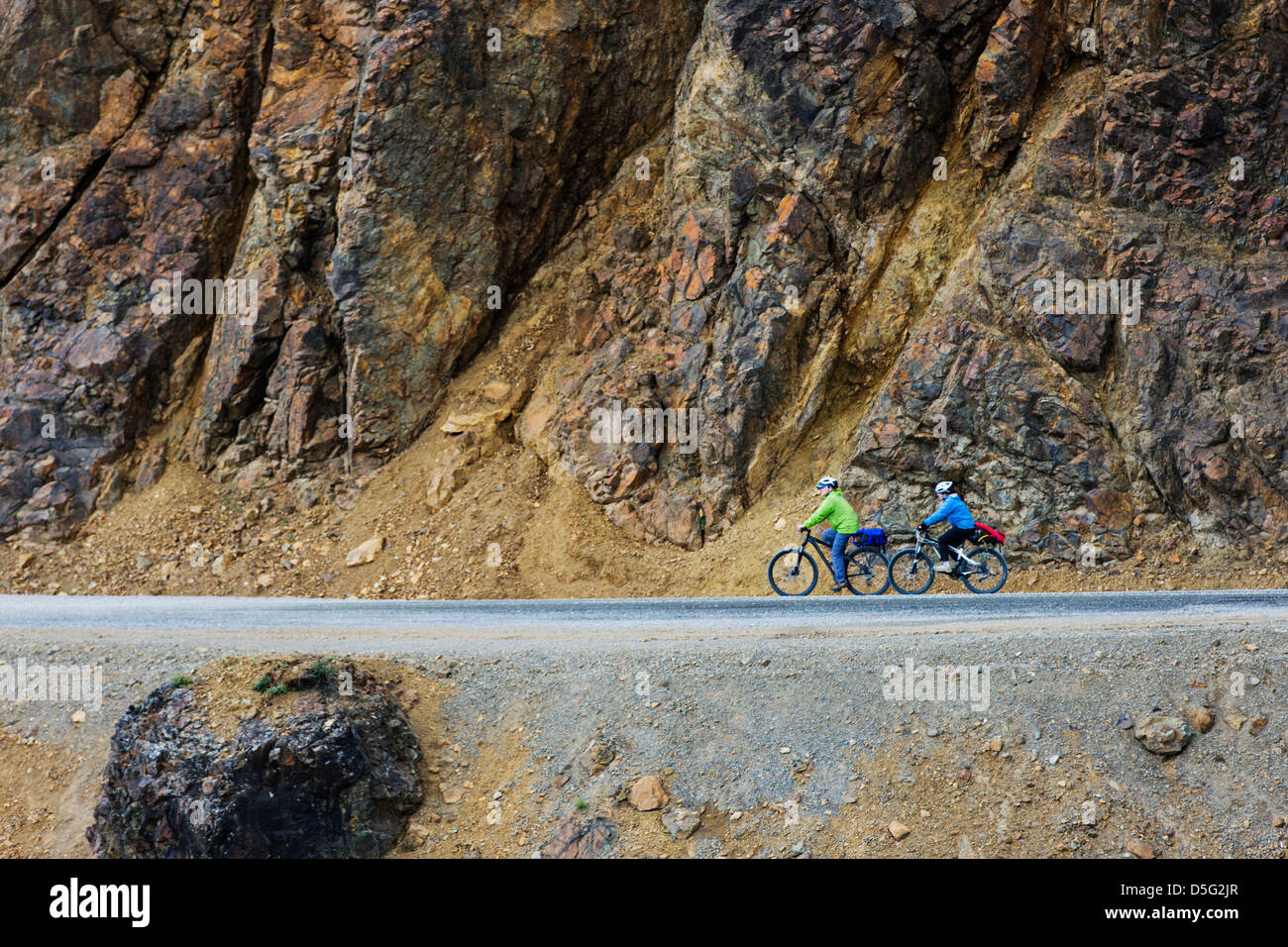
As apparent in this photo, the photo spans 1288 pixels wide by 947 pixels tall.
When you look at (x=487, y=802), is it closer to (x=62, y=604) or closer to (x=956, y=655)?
(x=956, y=655)

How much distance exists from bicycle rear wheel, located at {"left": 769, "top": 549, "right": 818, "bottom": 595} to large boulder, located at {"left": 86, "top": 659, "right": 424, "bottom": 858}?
8.18 meters

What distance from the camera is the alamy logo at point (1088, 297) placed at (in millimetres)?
18625

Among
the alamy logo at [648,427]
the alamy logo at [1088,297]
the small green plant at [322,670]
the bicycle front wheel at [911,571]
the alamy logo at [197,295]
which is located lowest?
the small green plant at [322,670]

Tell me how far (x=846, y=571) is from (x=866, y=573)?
1.30ft

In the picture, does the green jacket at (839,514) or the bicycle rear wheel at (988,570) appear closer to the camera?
the green jacket at (839,514)

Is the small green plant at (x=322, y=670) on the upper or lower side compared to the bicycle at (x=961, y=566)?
lower

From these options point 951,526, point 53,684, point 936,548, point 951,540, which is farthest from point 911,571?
point 53,684

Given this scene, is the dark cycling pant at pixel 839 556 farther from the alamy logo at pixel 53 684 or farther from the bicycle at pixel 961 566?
the alamy logo at pixel 53 684

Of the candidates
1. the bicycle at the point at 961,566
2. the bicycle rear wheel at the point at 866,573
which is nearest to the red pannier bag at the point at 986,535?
the bicycle at the point at 961,566

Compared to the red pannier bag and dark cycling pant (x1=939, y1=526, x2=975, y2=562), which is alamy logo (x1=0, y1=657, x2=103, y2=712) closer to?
dark cycling pant (x1=939, y1=526, x2=975, y2=562)

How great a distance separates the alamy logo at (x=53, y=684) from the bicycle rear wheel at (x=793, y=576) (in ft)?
32.7

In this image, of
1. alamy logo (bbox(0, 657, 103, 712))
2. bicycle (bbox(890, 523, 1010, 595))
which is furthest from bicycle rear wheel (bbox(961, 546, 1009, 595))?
alamy logo (bbox(0, 657, 103, 712))

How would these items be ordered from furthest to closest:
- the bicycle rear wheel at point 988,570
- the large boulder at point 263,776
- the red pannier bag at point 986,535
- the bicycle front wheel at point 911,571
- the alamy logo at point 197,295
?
the alamy logo at point 197,295 < the bicycle front wheel at point 911,571 < the bicycle rear wheel at point 988,570 < the red pannier bag at point 986,535 < the large boulder at point 263,776

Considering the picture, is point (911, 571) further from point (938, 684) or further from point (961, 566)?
point (938, 684)
